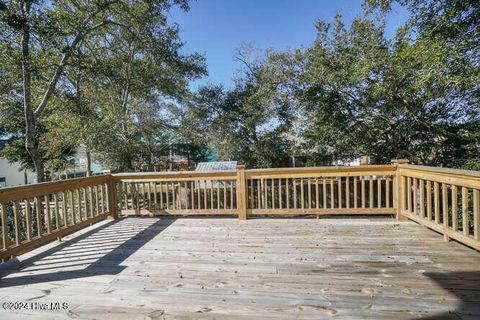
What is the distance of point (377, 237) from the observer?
323 centimetres

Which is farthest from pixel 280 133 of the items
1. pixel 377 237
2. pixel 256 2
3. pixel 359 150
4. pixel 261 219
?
pixel 377 237

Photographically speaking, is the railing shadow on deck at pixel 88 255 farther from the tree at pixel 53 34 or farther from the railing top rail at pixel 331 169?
the tree at pixel 53 34

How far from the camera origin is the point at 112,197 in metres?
4.68

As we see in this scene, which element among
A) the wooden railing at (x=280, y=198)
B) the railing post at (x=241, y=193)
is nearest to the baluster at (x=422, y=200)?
the wooden railing at (x=280, y=198)

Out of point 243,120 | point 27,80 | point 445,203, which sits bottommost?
point 445,203

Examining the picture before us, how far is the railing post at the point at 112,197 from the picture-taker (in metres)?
4.63

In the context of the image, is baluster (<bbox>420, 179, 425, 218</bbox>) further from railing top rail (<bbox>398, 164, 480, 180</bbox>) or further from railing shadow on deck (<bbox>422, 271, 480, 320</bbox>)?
railing shadow on deck (<bbox>422, 271, 480, 320</bbox>)

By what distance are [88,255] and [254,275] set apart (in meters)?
1.94

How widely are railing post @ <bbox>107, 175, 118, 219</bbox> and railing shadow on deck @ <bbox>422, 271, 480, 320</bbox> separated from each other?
14.9ft

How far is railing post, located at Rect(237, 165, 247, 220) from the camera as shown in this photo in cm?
429

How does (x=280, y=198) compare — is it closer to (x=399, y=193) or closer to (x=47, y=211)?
(x=399, y=193)

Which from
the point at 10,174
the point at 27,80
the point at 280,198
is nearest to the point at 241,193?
the point at 280,198

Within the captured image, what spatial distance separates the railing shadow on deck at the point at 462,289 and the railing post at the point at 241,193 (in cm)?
259

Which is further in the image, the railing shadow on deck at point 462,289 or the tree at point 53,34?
the tree at point 53,34
